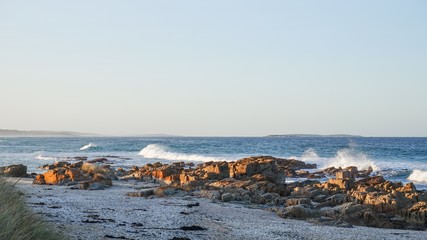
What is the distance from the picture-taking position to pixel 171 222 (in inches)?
448

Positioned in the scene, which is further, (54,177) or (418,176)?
(418,176)

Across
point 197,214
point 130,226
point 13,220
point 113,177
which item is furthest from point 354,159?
point 13,220

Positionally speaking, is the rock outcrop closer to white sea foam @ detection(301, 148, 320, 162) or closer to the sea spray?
the sea spray

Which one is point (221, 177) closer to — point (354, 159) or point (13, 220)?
point (13, 220)

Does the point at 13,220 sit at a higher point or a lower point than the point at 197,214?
higher

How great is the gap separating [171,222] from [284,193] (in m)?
8.37

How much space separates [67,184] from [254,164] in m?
9.37

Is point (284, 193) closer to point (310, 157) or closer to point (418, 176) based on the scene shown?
point (418, 176)

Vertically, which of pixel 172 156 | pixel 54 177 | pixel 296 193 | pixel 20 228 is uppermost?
pixel 20 228

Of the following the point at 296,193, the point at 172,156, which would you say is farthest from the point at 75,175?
the point at 172,156

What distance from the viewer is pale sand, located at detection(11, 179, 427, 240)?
390 inches

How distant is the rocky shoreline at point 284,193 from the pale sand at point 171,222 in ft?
3.42

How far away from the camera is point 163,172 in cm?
2530

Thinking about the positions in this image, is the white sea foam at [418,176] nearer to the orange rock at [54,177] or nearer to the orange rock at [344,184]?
the orange rock at [344,184]
